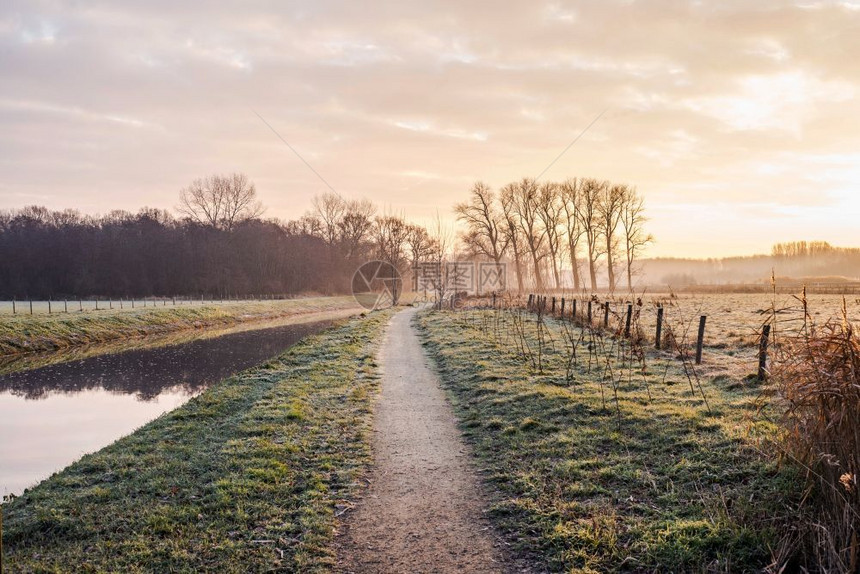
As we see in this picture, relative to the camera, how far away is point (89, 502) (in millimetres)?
6172

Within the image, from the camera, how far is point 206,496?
239 inches

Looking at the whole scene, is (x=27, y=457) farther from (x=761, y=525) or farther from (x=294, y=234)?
(x=294, y=234)

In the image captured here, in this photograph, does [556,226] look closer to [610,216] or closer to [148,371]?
[610,216]

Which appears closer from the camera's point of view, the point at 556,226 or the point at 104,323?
the point at 104,323

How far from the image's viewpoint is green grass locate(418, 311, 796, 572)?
455cm

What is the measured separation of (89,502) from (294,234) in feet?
254

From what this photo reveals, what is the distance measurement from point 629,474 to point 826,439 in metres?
2.12

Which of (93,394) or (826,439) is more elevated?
(826,439)

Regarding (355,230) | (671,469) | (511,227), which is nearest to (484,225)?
(511,227)

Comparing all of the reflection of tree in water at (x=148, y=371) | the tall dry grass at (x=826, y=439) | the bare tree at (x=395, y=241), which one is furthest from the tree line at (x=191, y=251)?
the tall dry grass at (x=826, y=439)

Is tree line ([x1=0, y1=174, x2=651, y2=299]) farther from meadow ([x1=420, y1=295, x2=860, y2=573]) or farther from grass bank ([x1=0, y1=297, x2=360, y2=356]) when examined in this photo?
meadow ([x1=420, y1=295, x2=860, y2=573])

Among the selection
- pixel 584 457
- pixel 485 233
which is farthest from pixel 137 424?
pixel 485 233

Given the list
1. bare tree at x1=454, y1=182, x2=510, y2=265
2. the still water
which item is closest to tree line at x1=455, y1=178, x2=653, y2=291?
bare tree at x1=454, y1=182, x2=510, y2=265

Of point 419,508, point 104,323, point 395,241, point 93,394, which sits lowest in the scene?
point 93,394
